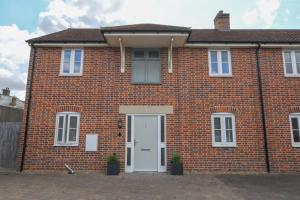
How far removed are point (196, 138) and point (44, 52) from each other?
7.74 metres

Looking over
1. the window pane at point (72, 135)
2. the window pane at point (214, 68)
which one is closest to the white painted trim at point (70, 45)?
the window pane at point (72, 135)

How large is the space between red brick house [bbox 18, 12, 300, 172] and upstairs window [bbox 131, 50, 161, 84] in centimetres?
4

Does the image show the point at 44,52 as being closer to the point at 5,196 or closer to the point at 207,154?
the point at 5,196

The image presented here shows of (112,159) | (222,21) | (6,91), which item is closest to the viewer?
(112,159)

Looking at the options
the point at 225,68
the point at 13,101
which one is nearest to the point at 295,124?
the point at 225,68

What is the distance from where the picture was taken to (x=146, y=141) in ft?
29.3

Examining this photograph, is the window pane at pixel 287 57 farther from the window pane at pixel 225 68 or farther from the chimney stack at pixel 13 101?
the chimney stack at pixel 13 101

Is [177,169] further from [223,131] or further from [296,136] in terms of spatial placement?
[296,136]

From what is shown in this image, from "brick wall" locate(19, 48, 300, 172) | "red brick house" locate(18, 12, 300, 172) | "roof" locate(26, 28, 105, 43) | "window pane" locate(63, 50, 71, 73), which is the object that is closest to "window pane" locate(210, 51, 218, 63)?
"red brick house" locate(18, 12, 300, 172)

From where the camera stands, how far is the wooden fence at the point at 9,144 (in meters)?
9.55

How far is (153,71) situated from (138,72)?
67cm

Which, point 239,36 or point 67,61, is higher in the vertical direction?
point 239,36

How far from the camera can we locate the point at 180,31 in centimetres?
845

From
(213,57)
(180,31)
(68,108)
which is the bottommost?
(68,108)
